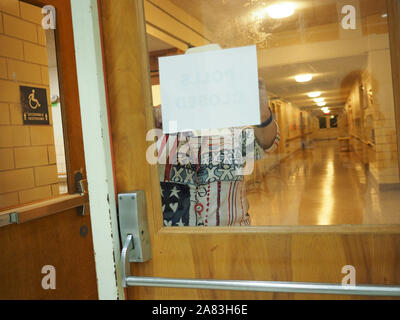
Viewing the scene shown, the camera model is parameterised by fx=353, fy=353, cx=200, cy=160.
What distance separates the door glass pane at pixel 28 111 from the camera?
224 cm

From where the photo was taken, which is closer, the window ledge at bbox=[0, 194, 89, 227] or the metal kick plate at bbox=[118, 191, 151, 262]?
the metal kick plate at bbox=[118, 191, 151, 262]

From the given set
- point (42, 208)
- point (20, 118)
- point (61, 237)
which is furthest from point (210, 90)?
point (20, 118)

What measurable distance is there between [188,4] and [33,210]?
1.44 m

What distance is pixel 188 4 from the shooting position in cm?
108

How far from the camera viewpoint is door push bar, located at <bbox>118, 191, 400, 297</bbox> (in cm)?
83

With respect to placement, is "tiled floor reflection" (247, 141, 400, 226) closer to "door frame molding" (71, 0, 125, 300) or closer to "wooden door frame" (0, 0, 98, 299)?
"door frame molding" (71, 0, 125, 300)

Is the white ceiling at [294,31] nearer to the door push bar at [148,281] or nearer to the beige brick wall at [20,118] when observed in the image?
the door push bar at [148,281]

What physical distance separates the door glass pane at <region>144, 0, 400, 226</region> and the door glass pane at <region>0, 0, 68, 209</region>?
1.44 metres

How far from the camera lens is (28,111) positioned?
2.40 m

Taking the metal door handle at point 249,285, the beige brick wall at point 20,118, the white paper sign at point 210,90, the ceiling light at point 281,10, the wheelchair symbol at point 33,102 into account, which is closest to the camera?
the metal door handle at point 249,285

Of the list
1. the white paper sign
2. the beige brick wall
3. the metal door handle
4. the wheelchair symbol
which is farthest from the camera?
the wheelchair symbol

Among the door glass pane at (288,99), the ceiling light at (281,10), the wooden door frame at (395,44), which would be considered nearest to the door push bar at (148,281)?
the door glass pane at (288,99)

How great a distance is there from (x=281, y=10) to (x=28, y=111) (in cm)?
190

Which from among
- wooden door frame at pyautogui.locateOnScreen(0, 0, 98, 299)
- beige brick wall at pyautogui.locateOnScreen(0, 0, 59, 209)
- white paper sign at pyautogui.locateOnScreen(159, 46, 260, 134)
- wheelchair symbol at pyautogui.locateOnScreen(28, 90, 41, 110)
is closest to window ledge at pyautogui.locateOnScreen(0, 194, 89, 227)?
wooden door frame at pyautogui.locateOnScreen(0, 0, 98, 299)
